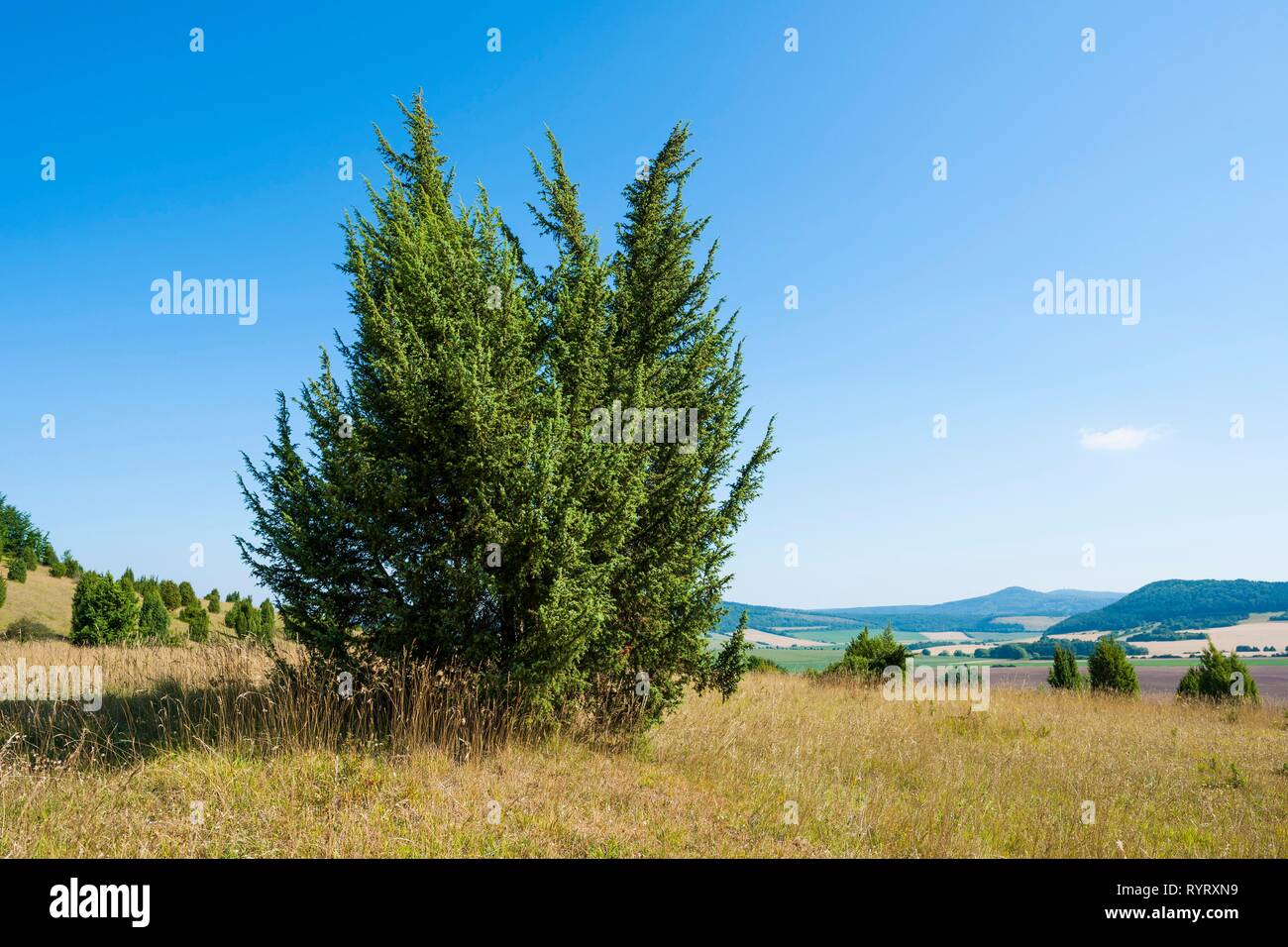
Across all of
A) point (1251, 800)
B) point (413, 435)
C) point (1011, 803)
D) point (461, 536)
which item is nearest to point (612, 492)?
point (461, 536)

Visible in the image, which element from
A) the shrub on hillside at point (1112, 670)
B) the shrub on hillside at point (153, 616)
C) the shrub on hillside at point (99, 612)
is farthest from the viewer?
the shrub on hillside at point (153, 616)

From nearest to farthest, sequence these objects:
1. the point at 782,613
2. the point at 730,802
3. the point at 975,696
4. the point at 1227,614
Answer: the point at 730,802, the point at 975,696, the point at 1227,614, the point at 782,613

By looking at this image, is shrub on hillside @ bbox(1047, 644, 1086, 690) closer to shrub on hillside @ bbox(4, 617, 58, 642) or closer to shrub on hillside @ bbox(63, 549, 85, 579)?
shrub on hillside @ bbox(4, 617, 58, 642)

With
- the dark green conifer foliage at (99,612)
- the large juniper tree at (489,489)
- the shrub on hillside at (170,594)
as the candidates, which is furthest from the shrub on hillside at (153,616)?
the large juniper tree at (489,489)

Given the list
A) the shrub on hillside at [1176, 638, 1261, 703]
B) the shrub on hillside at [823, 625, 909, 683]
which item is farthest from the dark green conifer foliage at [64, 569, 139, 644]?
the shrub on hillside at [1176, 638, 1261, 703]

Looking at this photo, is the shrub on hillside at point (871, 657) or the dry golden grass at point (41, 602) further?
the dry golden grass at point (41, 602)

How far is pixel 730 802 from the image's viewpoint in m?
6.76

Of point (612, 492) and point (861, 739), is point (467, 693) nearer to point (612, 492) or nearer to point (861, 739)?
point (612, 492)

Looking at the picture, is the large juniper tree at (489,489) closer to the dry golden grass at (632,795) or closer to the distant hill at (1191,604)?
the dry golden grass at (632,795)

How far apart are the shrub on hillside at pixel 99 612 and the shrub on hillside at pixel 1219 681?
38.0 m

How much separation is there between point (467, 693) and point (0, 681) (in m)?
7.57

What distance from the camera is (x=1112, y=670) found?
804 inches

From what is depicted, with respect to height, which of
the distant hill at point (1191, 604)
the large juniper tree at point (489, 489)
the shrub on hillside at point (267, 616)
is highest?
the large juniper tree at point (489, 489)

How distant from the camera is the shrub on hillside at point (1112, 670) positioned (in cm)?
2009
